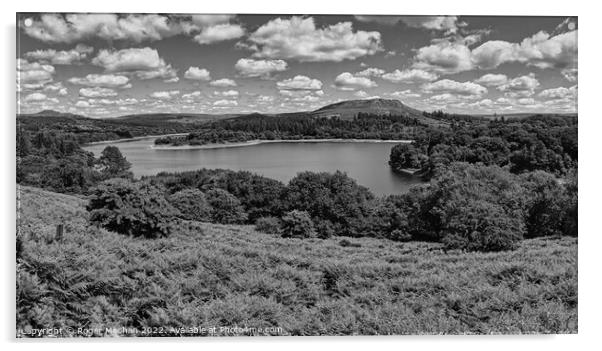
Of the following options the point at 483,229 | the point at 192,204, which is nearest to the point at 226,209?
the point at 192,204

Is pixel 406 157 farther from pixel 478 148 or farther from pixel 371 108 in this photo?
pixel 478 148

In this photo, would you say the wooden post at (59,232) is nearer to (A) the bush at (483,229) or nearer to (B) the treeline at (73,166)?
(B) the treeline at (73,166)

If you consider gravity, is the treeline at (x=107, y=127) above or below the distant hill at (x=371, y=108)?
below

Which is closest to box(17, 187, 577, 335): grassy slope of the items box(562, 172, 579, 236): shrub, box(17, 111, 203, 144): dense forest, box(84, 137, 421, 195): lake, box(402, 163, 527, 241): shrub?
Result: box(562, 172, 579, 236): shrub

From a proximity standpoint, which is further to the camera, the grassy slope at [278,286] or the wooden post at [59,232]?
the wooden post at [59,232]

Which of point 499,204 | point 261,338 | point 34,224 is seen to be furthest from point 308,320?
point 34,224

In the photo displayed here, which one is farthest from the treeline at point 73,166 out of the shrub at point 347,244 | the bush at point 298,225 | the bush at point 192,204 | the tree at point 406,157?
the tree at point 406,157

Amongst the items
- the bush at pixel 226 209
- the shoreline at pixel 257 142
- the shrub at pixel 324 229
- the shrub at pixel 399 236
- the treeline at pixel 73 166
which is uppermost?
the shoreline at pixel 257 142
